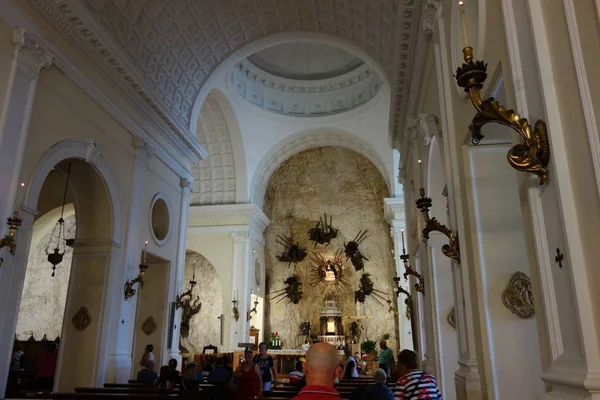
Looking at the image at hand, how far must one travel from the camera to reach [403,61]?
26.7 feet

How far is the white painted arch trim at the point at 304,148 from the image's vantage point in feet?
62.1

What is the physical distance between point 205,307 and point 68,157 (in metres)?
11.6

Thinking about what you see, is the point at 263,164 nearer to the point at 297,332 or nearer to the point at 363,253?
the point at 363,253

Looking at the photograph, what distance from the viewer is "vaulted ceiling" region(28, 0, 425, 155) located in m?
7.95

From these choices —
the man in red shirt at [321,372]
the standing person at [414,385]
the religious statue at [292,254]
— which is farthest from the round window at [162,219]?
the man in red shirt at [321,372]

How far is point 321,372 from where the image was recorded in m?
2.40

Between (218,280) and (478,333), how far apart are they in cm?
1509

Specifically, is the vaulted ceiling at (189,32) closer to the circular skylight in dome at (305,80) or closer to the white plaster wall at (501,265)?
the white plaster wall at (501,265)

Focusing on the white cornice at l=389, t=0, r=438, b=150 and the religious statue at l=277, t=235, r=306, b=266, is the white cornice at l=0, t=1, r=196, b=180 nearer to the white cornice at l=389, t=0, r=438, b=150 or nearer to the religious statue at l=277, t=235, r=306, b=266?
the white cornice at l=389, t=0, r=438, b=150

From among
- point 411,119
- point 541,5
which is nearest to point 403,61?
point 411,119

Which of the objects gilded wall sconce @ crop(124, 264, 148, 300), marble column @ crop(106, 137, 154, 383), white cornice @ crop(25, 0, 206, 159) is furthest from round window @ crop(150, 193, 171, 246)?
gilded wall sconce @ crop(124, 264, 148, 300)

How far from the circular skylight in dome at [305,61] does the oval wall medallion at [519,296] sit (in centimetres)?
1514

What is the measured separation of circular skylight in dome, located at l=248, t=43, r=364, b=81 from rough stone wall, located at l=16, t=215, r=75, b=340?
9.24 meters

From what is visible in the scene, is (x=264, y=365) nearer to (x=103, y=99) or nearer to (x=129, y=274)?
(x=129, y=274)
